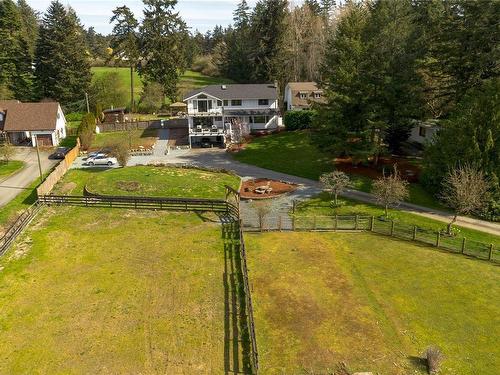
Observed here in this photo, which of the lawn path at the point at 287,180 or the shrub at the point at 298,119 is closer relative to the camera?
the lawn path at the point at 287,180

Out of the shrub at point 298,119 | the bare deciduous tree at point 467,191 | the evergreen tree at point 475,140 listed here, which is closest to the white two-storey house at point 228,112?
the shrub at point 298,119

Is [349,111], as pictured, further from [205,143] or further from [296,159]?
[205,143]

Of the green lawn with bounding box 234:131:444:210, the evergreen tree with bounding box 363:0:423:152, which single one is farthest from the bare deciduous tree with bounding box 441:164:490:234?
the evergreen tree with bounding box 363:0:423:152

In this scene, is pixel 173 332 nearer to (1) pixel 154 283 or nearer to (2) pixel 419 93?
(1) pixel 154 283

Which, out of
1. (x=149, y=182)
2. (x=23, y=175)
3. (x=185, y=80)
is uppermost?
(x=185, y=80)

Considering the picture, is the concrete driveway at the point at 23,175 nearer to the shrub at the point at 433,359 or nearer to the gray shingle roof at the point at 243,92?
the gray shingle roof at the point at 243,92

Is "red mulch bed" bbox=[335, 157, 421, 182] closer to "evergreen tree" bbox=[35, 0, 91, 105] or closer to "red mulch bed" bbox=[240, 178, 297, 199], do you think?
"red mulch bed" bbox=[240, 178, 297, 199]

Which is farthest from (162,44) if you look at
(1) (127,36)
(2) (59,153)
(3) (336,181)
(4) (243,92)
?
(3) (336,181)
